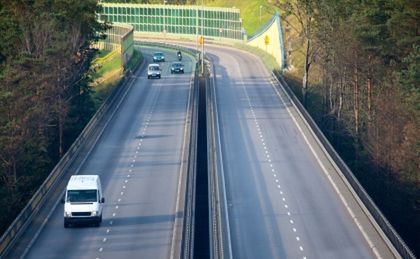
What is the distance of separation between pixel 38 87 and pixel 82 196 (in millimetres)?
24730

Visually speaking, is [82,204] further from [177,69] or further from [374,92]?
[177,69]

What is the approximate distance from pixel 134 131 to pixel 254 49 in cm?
6658

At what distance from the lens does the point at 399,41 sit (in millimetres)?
81312

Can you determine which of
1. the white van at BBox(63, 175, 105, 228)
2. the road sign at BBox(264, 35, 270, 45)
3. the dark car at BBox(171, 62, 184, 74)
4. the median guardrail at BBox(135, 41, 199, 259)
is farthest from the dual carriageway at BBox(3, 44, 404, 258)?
the road sign at BBox(264, 35, 270, 45)

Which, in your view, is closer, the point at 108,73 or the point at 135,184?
the point at 135,184

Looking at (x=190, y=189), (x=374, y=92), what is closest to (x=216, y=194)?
(x=190, y=189)

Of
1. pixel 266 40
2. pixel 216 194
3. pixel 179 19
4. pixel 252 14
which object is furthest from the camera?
pixel 252 14

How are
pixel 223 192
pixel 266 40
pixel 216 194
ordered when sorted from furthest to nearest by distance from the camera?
1. pixel 266 40
2. pixel 223 192
3. pixel 216 194

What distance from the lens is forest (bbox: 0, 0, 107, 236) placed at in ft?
222

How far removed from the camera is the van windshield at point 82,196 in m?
53.8

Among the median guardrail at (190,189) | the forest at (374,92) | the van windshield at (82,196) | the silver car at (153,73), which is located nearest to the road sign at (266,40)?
the silver car at (153,73)

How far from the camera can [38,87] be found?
77188 millimetres

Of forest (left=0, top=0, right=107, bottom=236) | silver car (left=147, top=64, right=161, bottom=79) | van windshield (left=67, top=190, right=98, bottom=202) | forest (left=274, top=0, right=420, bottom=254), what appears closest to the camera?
van windshield (left=67, top=190, right=98, bottom=202)

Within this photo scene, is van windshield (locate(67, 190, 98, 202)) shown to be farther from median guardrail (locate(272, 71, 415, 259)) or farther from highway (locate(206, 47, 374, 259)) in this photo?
median guardrail (locate(272, 71, 415, 259))
